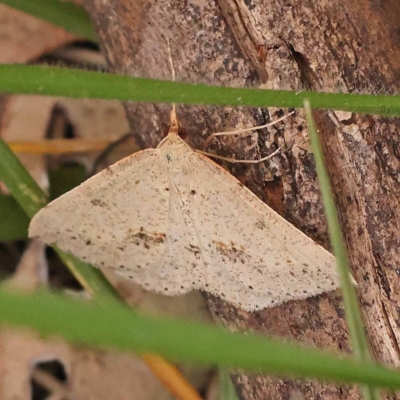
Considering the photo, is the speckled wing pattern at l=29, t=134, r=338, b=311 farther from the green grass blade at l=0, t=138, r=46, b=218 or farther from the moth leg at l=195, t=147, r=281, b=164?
the green grass blade at l=0, t=138, r=46, b=218

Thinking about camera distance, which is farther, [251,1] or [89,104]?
[89,104]

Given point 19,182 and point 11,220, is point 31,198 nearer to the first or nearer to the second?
point 19,182

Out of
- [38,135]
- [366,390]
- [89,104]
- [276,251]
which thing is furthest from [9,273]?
[366,390]

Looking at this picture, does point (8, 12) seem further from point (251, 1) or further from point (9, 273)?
point (251, 1)

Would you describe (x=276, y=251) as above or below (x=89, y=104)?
below

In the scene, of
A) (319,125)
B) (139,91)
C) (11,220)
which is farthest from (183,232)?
(11,220)

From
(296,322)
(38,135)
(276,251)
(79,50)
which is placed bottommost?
(296,322)

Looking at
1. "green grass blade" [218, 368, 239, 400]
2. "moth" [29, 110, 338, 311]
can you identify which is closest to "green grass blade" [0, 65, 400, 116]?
"moth" [29, 110, 338, 311]
